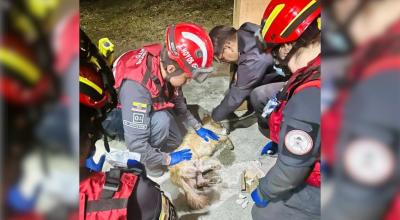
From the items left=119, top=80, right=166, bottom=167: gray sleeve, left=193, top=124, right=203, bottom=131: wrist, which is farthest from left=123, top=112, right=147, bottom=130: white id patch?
left=193, top=124, right=203, bottom=131: wrist

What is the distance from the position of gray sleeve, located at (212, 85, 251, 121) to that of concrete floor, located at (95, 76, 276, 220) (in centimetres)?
16

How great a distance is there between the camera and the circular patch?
6.83 ft

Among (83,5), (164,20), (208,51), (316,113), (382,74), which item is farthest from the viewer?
(83,5)

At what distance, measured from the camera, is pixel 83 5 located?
21.0 ft

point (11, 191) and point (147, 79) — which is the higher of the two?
point (147, 79)

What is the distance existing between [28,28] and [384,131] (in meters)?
0.36

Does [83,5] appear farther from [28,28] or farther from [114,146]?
[28,28]

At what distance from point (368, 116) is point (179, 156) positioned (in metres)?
2.82

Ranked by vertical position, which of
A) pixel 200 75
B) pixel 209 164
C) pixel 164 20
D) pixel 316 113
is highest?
pixel 164 20

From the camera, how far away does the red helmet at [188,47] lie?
9.28ft

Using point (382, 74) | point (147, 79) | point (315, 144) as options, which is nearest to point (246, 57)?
point (147, 79)

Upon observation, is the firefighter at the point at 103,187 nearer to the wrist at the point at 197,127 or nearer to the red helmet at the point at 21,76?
the red helmet at the point at 21,76

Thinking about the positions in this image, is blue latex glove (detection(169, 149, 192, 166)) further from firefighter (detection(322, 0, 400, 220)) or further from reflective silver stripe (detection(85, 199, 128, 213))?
firefighter (detection(322, 0, 400, 220))

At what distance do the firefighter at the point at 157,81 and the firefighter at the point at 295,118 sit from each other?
0.43 m
